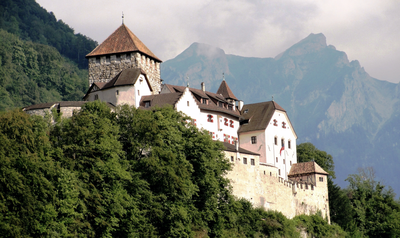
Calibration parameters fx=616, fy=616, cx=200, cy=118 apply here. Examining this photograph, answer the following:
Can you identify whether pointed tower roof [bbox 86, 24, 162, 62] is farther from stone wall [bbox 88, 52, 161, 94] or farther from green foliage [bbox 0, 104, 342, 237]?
green foliage [bbox 0, 104, 342, 237]

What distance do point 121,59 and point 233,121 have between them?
14208 millimetres

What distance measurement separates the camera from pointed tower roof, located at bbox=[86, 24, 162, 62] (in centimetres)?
6438

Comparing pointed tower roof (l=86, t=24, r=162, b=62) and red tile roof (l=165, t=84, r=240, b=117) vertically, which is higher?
pointed tower roof (l=86, t=24, r=162, b=62)

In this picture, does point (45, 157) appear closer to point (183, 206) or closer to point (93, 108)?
point (93, 108)

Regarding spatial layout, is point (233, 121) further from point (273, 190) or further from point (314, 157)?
point (314, 157)

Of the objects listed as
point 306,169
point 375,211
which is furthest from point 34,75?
point 375,211

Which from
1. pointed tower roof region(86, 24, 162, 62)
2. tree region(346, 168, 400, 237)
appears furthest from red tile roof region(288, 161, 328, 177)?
pointed tower roof region(86, 24, 162, 62)

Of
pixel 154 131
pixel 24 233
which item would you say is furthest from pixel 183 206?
pixel 24 233

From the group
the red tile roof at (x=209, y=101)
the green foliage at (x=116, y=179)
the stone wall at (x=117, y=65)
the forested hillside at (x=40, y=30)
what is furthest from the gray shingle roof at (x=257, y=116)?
the forested hillside at (x=40, y=30)

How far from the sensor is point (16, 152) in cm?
3888

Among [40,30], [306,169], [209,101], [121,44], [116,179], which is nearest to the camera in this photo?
[116,179]

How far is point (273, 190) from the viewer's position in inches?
2388

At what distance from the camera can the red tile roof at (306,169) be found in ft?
217

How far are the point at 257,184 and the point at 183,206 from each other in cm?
1307
